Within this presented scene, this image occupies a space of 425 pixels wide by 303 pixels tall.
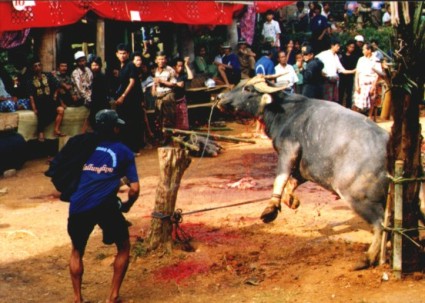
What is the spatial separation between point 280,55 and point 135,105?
3996 mm

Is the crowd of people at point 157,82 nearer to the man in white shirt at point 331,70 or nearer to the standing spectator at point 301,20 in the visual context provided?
the man in white shirt at point 331,70

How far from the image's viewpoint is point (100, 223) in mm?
7227

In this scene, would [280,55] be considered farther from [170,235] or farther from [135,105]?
[170,235]

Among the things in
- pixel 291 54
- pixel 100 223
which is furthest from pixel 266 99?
pixel 291 54

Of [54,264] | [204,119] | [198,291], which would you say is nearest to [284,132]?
[198,291]

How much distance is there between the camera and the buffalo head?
31.2 ft

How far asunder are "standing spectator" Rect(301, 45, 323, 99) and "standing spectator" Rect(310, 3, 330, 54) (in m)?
4.91

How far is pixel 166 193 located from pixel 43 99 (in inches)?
274

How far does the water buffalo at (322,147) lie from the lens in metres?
8.10

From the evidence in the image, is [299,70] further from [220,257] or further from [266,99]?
[220,257]

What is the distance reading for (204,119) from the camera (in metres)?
20.1

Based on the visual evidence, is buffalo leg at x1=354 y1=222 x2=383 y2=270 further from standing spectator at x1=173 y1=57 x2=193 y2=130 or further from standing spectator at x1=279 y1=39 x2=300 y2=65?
standing spectator at x1=279 y1=39 x2=300 y2=65

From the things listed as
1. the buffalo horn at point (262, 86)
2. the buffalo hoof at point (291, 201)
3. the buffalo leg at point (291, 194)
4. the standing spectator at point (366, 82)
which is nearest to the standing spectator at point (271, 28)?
the standing spectator at point (366, 82)

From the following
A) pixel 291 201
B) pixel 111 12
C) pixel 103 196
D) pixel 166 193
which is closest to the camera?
pixel 103 196
